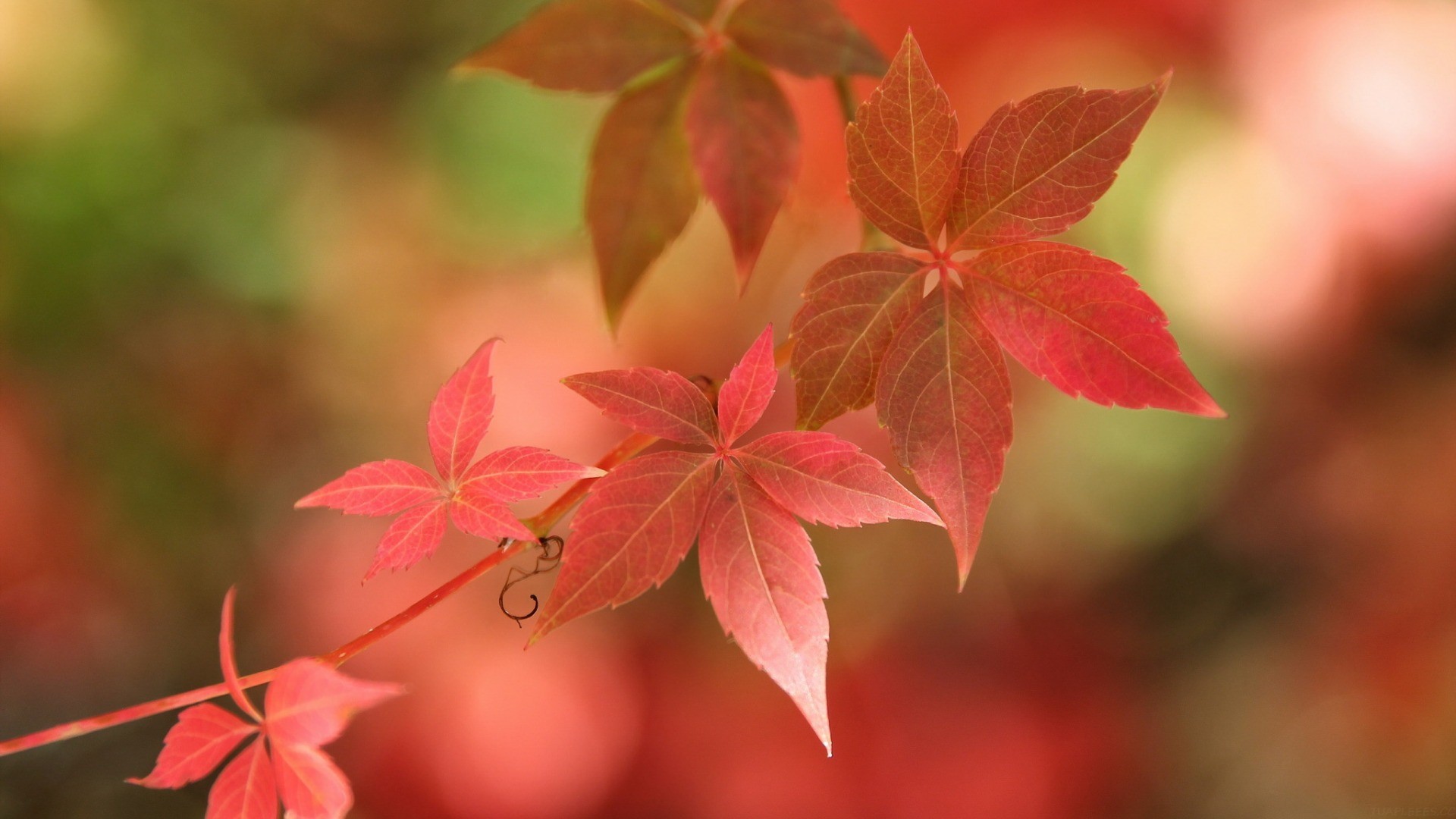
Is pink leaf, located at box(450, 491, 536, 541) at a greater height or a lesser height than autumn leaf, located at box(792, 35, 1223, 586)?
lesser

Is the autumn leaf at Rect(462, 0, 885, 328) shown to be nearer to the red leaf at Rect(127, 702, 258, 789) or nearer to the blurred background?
the red leaf at Rect(127, 702, 258, 789)

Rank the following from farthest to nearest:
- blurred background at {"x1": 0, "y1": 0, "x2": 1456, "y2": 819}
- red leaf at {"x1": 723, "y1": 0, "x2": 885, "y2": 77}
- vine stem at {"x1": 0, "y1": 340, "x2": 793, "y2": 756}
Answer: blurred background at {"x1": 0, "y1": 0, "x2": 1456, "y2": 819} < red leaf at {"x1": 723, "y1": 0, "x2": 885, "y2": 77} < vine stem at {"x1": 0, "y1": 340, "x2": 793, "y2": 756}

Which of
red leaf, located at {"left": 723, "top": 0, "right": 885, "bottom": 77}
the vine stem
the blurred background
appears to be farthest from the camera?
the blurred background

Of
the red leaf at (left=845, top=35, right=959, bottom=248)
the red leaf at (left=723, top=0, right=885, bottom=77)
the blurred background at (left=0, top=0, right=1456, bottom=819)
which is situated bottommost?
the blurred background at (left=0, top=0, right=1456, bottom=819)

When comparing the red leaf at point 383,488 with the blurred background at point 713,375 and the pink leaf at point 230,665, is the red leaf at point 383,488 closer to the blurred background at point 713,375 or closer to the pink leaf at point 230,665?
the pink leaf at point 230,665

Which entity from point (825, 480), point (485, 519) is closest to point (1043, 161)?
point (825, 480)

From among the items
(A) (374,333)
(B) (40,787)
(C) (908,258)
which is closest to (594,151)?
(C) (908,258)

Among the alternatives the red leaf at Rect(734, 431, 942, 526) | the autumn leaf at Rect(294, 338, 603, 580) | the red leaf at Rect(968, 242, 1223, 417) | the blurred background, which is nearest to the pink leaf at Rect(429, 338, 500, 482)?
the autumn leaf at Rect(294, 338, 603, 580)
